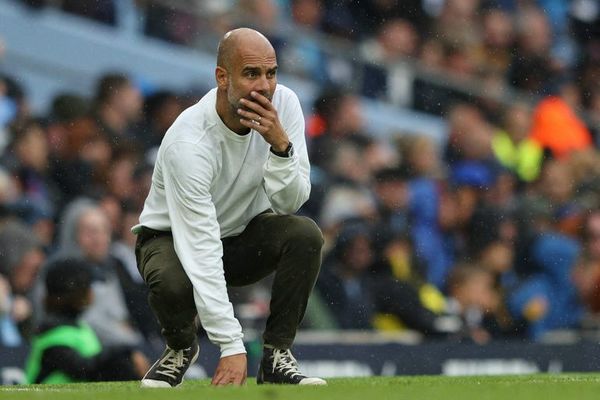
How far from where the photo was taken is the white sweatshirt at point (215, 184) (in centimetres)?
705

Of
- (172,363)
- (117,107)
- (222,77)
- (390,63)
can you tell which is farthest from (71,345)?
(390,63)

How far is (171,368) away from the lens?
25.4ft

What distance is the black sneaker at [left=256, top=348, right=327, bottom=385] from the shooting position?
292 inches

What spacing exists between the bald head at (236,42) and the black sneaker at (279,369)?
1409 millimetres

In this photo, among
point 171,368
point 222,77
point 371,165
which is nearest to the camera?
point 222,77

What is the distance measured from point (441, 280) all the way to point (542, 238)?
115 centimetres

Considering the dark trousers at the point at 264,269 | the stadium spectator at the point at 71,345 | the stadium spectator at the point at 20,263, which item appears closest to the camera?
the dark trousers at the point at 264,269

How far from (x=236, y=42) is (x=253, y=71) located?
159 millimetres

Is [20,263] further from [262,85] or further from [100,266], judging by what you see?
[262,85]

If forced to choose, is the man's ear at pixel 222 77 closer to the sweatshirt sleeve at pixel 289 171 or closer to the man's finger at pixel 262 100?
the man's finger at pixel 262 100

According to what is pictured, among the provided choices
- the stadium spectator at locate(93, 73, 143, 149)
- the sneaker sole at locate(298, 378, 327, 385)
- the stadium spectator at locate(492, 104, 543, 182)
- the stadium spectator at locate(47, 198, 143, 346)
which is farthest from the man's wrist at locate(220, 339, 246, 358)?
the stadium spectator at locate(492, 104, 543, 182)

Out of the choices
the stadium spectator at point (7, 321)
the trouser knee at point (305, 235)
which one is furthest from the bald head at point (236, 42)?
the stadium spectator at point (7, 321)

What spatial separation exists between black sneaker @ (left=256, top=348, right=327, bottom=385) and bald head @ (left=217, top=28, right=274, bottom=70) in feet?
4.62

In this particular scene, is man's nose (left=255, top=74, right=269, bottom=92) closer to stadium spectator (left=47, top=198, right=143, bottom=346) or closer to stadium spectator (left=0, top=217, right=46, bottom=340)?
stadium spectator (left=47, top=198, right=143, bottom=346)
